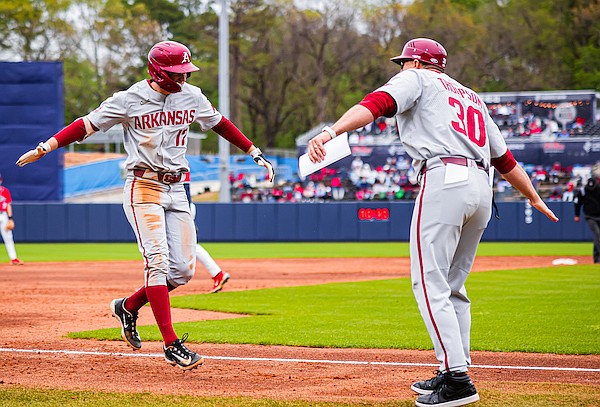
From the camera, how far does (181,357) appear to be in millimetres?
6008

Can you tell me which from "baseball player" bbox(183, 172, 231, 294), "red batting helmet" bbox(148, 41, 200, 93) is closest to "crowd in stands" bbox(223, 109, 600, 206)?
"baseball player" bbox(183, 172, 231, 294)

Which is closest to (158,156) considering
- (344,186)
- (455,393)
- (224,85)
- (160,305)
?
(160,305)

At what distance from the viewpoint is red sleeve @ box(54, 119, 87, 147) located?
618 cm

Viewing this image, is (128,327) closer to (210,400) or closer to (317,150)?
(210,400)

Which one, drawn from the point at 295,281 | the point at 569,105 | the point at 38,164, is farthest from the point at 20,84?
the point at 569,105

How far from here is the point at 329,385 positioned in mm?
5730

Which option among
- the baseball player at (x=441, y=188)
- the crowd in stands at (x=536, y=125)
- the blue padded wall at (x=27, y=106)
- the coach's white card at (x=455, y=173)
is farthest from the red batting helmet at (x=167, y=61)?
the crowd in stands at (x=536, y=125)

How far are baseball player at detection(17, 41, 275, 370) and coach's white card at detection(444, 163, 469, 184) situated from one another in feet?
6.98

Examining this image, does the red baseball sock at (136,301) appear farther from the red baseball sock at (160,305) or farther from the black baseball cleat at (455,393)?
the black baseball cleat at (455,393)

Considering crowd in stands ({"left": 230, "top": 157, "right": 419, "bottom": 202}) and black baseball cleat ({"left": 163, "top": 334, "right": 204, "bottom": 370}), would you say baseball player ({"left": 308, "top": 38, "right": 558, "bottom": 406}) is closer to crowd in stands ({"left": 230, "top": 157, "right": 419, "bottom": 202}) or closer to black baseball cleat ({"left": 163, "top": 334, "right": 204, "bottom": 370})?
black baseball cleat ({"left": 163, "top": 334, "right": 204, "bottom": 370})

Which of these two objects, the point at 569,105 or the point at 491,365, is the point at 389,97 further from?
the point at 569,105

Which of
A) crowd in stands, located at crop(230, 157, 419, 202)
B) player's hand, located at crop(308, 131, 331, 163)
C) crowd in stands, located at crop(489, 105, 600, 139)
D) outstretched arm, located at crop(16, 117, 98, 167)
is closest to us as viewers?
player's hand, located at crop(308, 131, 331, 163)

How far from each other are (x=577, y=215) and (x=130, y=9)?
47.2 m

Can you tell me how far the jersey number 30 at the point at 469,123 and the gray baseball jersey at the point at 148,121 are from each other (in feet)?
7.12
